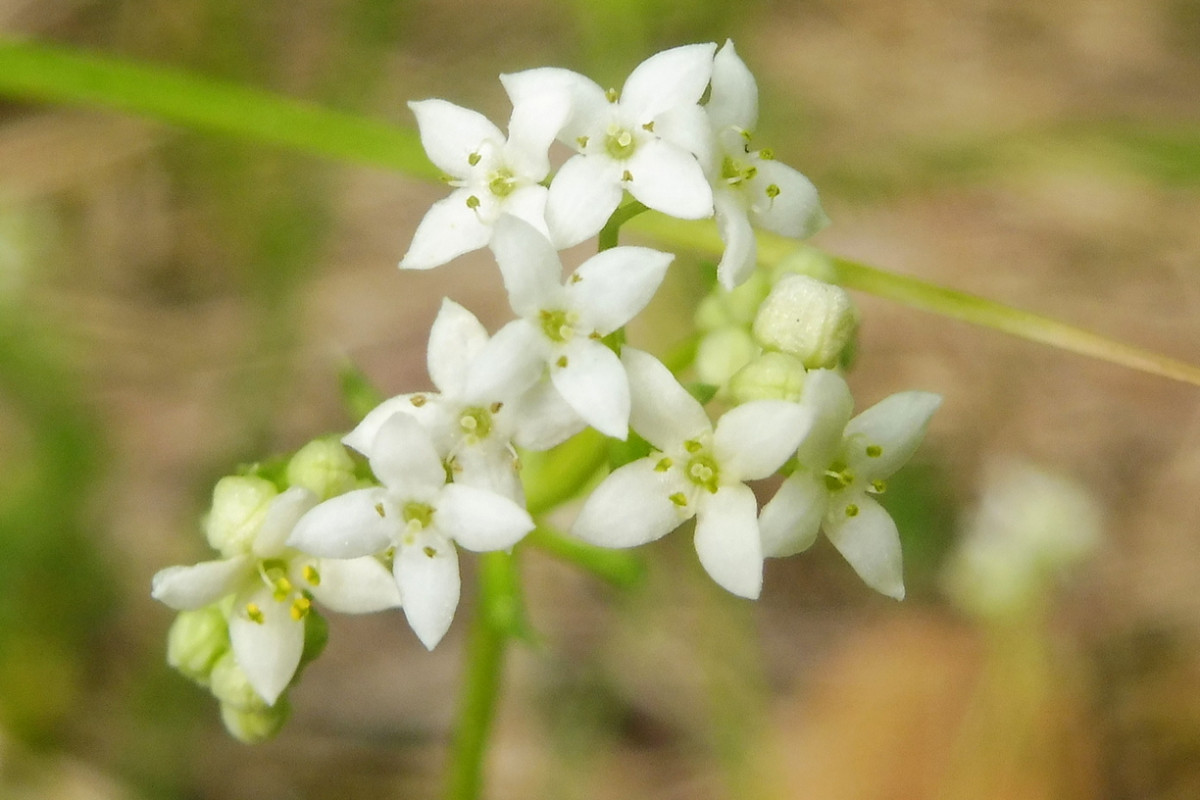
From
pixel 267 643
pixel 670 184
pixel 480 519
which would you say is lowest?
pixel 267 643

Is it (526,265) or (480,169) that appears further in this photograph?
(480,169)

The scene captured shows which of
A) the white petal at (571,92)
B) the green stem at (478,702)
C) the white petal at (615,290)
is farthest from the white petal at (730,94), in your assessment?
the green stem at (478,702)

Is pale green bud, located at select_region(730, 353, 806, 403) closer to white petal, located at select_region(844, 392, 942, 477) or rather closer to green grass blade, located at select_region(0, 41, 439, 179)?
white petal, located at select_region(844, 392, 942, 477)

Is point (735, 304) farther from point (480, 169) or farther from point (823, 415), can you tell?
point (480, 169)

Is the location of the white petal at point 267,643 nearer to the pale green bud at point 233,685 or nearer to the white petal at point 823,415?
the pale green bud at point 233,685

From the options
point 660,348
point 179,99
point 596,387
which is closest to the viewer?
point 596,387

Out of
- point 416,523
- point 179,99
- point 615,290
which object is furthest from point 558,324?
point 179,99

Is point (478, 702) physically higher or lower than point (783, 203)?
lower

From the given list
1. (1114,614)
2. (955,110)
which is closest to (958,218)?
(955,110)
